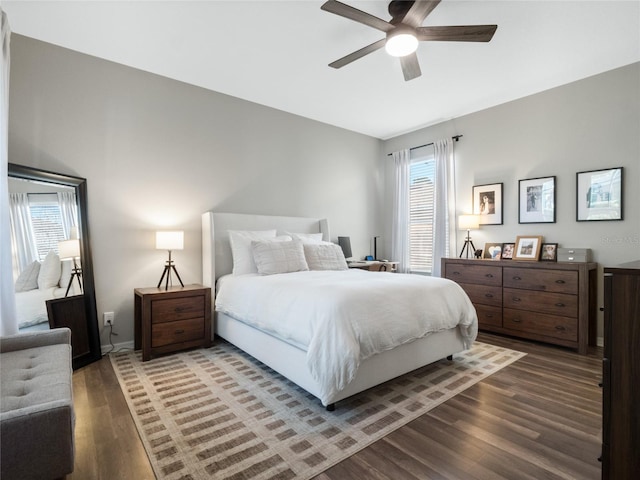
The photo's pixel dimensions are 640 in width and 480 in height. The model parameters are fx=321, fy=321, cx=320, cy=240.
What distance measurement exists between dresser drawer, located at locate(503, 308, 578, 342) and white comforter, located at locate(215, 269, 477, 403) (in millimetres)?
1078

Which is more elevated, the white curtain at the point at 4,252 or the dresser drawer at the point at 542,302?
the white curtain at the point at 4,252

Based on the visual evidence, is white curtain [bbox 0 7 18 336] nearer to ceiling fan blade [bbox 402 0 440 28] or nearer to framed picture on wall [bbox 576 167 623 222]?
ceiling fan blade [bbox 402 0 440 28]

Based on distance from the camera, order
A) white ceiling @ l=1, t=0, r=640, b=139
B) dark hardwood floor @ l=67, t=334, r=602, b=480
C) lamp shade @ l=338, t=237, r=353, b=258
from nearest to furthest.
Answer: dark hardwood floor @ l=67, t=334, r=602, b=480 < white ceiling @ l=1, t=0, r=640, b=139 < lamp shade @ l=338, t=237, r=353, b=258

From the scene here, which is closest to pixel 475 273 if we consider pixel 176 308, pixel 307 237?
pixel 307 237

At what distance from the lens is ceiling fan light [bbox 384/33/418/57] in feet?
7.63

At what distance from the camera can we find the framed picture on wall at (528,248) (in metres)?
3.69

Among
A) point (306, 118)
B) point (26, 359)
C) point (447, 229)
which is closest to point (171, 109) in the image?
point (306, 118)

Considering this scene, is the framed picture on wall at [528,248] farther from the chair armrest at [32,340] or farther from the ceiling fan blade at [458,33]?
the chair armrest at [32,340]

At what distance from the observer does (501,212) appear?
412 centimetres

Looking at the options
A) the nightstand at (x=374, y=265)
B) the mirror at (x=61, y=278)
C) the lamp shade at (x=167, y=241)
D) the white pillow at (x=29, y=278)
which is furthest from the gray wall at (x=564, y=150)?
the white pillow at (x=29, y=278)

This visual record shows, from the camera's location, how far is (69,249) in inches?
109

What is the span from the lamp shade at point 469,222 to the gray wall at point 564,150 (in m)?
0.22

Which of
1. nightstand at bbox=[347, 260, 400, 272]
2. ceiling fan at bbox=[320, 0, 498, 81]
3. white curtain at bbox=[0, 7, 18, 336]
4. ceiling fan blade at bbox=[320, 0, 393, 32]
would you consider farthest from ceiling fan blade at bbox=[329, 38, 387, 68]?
nightstand at bbox=[347, 260, 400, 272]

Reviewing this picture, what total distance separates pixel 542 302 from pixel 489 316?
0.60 metres
